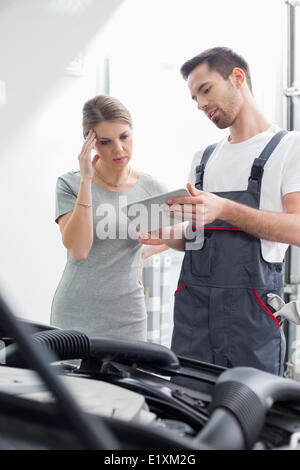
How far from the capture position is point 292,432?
0.53m

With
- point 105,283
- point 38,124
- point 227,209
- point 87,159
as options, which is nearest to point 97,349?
point 227,209

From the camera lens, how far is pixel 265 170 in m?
1.38

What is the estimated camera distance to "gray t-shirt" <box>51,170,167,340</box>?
1.52 meters

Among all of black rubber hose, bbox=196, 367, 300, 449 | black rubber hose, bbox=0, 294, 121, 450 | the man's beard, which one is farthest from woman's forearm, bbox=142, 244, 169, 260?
black rubber hose, bbox=0, 294, 121, 450

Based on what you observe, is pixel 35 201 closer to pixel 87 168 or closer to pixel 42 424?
pixel 87 168

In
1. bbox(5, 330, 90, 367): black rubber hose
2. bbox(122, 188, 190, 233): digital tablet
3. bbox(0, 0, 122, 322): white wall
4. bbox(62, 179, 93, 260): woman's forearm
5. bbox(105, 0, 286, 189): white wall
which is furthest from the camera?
bbox(105, 0, 286, 189): white wall

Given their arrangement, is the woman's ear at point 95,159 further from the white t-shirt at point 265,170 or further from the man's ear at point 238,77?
the man's ear at point 238,77

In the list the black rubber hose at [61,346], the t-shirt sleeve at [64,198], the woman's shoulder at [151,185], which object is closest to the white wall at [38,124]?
the t-shirt sleeve at [64,198]

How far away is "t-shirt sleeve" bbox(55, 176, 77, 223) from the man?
31cm

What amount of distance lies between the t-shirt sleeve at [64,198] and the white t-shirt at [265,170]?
0.43 metres

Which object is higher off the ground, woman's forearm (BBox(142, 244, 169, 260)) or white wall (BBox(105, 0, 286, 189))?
white wall (BBox(105, 0, 286, 189))

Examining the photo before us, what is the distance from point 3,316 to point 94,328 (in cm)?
125

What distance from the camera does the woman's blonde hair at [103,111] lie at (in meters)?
1.58

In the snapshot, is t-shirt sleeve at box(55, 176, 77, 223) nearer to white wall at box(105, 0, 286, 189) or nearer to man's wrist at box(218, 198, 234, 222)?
man's wrist at box(218, 198, 234, 222)
